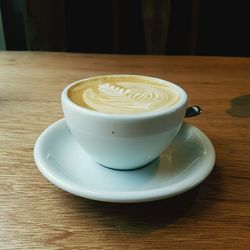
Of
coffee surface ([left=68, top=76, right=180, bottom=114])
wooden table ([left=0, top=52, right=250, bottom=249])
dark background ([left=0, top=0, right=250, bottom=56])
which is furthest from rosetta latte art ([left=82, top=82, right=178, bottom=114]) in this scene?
dark background ([left=0, top=0, right=250, bottom=56])

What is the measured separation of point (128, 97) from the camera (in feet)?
1.44

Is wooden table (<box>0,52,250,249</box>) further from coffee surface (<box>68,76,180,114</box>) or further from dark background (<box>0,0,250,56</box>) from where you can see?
dark background (<box>0,0,250,56</box>)

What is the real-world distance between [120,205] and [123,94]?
0.48ft

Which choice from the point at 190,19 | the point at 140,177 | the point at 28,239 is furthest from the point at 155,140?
the point at 190,19

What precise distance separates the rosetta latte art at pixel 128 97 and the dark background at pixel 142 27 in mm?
1630

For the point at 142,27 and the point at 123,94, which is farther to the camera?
the point at 142,27

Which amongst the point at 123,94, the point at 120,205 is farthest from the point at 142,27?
the point at 120,205

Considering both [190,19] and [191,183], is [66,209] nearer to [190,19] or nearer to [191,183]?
[191,183]

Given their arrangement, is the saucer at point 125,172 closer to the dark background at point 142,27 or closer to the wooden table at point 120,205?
the wooden table at point 120,205

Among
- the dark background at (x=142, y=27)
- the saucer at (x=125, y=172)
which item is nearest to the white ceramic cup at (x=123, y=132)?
the saucer at (x=125, y=172)

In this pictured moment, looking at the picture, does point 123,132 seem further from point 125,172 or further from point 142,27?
point 142,27

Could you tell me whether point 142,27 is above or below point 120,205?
below

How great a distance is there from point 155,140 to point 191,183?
0.22 feet

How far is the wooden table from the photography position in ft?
1.06
